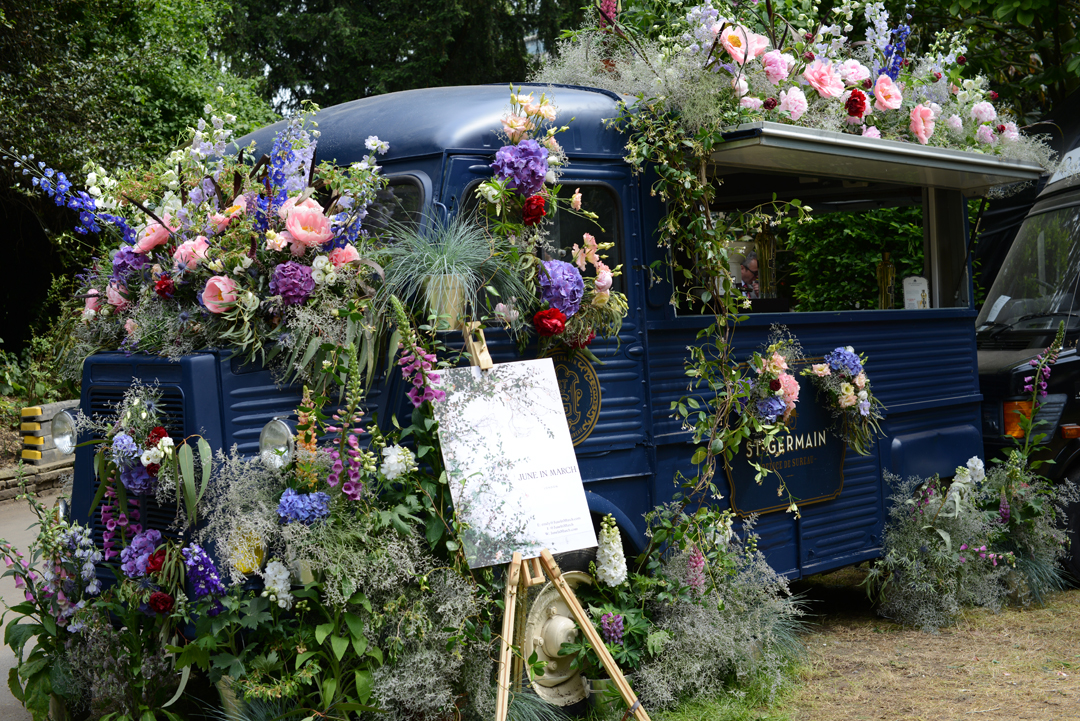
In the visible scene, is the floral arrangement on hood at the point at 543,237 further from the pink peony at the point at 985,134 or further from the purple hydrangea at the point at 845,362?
the pink peony at the point at 985,134

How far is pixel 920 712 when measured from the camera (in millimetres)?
4277

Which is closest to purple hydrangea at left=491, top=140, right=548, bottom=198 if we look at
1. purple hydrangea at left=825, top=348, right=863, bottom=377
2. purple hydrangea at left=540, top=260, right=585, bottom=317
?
purple hydrangea at left=540, top=260, right=585, bottom=317

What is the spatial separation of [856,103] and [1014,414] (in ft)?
8.91

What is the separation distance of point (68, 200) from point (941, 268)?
17.1ft

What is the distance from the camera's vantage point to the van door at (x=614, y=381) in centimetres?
421

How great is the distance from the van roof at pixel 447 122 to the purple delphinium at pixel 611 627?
2.02m

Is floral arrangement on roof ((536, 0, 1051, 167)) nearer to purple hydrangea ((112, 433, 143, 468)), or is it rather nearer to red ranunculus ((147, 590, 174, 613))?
purple hydrangea ((112, 433, 143, 468))

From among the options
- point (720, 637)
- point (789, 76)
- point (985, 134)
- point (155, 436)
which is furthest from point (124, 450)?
point (985, 134)

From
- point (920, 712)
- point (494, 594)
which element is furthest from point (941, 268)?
point (494, 594)

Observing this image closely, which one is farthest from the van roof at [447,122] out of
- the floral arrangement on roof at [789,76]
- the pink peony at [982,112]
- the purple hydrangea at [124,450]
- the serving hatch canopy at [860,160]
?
the pink peony at [982,112]

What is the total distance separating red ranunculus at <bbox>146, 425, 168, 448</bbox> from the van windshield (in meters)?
5.81

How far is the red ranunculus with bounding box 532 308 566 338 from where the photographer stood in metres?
3.91

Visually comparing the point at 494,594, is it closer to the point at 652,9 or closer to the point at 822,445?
the point at 822,445

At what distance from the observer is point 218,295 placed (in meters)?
3.61
